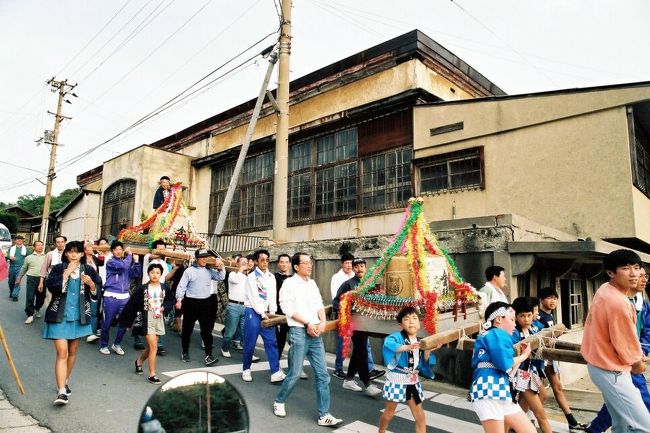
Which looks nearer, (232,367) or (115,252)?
(232,367)

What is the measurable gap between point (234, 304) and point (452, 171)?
7.39 metres

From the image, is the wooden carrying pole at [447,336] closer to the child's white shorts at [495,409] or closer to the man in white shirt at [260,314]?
the child's white shorts at [495,409]

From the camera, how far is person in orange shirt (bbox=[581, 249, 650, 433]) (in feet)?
11.5

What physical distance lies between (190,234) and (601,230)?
386 inches

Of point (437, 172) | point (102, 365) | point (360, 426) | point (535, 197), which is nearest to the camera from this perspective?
point (360, 426)

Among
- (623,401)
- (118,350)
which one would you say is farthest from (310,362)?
(118,350)

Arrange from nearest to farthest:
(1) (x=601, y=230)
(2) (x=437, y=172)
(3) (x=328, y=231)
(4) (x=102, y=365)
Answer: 1. (4) (x=102, y=365)
2. (1) (x=601, y=230)
3. (2) (x=437, y=172)
4. (3) (x=328, y=231)

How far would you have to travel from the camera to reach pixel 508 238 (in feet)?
26.1

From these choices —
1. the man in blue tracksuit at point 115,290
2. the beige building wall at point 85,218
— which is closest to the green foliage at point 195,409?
the man in blue tracksuit at point 115,290

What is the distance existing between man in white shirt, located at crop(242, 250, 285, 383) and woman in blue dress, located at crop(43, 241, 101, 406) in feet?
7.49

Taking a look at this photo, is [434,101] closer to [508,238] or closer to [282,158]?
[282,158]

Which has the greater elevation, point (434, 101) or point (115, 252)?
point (434, 101)

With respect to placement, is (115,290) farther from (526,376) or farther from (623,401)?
(623,401)

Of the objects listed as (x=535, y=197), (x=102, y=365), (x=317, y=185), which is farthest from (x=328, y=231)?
(x=102, y=365)
